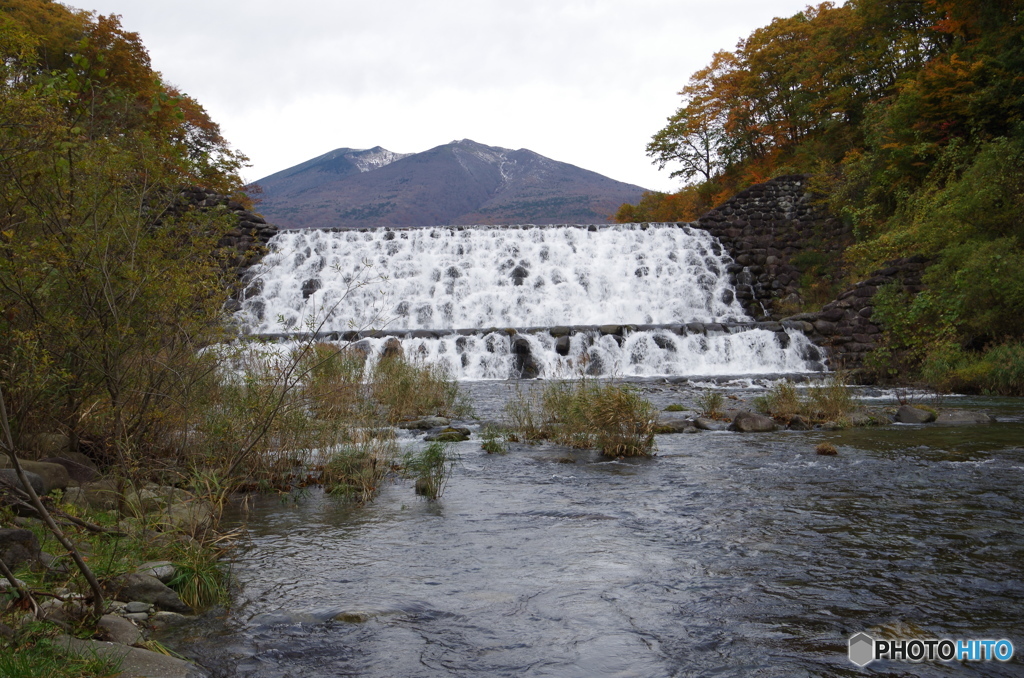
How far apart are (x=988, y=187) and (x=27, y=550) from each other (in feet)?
56.2

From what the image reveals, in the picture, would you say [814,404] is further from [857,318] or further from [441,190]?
[441,190]

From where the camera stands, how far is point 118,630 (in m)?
3.19

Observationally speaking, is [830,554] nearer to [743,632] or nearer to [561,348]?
[743,632]

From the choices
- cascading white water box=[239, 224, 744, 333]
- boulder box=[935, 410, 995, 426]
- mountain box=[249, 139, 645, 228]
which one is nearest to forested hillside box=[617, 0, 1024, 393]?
boulder box=[935, 410, 995, 426]

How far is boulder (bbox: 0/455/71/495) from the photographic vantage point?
4.96 m

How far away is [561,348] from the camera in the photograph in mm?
16953

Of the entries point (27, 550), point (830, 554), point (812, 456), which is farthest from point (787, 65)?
point (27, 550)

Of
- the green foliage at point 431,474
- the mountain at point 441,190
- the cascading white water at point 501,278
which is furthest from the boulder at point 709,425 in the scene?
the mountain at point 441,190

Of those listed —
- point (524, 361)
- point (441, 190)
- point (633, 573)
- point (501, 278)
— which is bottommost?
point (633, 573)

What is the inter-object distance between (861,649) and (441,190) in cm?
12437

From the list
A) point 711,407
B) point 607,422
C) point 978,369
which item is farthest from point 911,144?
point 607,422

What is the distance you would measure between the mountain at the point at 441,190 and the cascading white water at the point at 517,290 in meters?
61.5

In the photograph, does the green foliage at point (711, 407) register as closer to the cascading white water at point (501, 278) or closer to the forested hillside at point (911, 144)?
the forested hillside at point (911, 144)

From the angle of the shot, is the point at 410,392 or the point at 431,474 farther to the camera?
the point at 410,392
